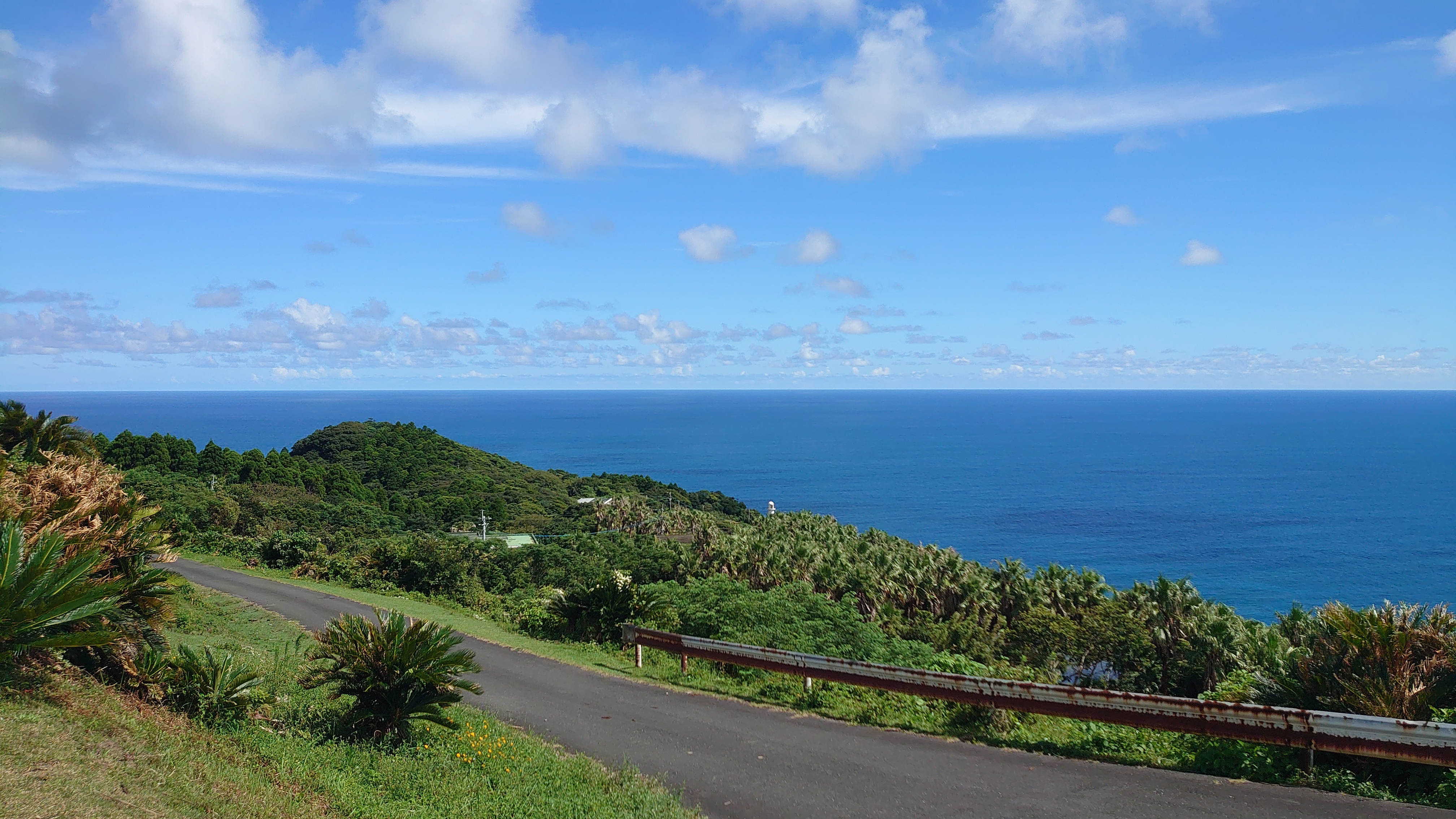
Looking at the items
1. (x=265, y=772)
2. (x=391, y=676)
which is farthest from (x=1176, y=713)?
(x=265, y=772)

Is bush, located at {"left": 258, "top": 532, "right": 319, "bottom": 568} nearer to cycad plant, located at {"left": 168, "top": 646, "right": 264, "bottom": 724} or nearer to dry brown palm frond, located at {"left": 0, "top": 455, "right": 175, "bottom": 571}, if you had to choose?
dry brown palm frond, located at {"left": 0, "top": 455, "right": 175, "bottom": 571}

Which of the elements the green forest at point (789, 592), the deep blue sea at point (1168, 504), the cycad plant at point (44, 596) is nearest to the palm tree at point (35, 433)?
the green forest at point (789, 592)

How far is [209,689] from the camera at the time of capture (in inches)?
323

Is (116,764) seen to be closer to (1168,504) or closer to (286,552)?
(286,552)

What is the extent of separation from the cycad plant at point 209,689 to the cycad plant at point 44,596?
1.25 meters

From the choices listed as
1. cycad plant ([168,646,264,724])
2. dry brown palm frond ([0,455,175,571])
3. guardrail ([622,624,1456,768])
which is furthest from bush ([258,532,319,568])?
guardrail ([622,624,1456,768])

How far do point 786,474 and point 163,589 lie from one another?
15482cm

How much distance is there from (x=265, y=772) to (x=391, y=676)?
65.6 inches

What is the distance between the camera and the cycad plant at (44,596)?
6348 mm

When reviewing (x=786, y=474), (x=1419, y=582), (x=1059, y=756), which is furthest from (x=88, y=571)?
(x=786, y=474)

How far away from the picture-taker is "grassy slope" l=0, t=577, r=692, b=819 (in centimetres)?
554

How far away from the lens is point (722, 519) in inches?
3438

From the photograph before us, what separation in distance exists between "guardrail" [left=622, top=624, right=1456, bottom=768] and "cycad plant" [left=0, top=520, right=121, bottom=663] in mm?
7480

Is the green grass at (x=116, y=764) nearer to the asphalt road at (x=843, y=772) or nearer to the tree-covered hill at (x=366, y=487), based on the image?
the asphalt road at (x=843, y=772)
